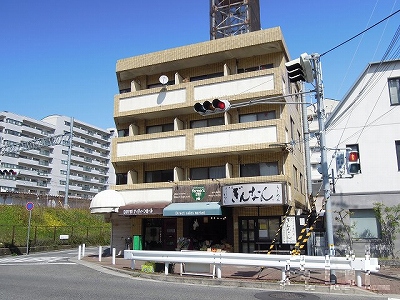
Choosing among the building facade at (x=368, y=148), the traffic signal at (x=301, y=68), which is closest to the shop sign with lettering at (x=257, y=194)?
the building facade at (x=368, y=148)

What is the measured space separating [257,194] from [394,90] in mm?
8435

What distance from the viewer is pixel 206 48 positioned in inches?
875

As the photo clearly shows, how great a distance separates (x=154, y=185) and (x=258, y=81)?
27.2 feet

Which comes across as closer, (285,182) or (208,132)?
(285,182)

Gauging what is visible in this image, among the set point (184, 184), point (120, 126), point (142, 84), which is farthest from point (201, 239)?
point (142, 84)

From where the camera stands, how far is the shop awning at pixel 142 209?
20516mm

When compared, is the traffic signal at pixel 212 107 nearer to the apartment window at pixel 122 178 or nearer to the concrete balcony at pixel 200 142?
the concrete balcony at pixel 200 142

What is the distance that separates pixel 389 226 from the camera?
17031mm

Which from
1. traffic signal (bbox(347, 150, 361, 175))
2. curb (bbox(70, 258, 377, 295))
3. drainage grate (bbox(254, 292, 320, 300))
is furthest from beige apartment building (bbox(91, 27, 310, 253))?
drainage grate (bbox(254, 292, 320, 300))

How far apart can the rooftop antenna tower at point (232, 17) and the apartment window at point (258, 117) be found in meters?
8.73

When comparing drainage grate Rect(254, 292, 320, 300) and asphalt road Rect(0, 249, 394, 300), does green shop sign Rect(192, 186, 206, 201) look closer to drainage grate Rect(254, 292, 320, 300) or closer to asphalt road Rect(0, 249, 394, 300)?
asphalt road Rect(0, 249, 394, 300)

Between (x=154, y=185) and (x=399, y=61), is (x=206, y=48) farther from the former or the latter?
(x=399, y=61)

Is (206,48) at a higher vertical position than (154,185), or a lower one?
higher

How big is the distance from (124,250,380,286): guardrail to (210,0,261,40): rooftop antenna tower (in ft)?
63.2
